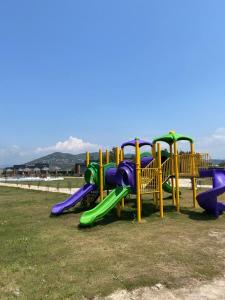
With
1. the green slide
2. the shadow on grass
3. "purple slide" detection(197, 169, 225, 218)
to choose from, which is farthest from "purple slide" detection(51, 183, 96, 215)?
"purple slide" detection(197, 169, 225, 218)

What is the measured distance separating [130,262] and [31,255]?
247 centimetres

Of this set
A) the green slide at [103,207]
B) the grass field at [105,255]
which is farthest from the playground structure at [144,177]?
the grass field at [105,255]

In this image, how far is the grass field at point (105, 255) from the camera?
20.2 feet

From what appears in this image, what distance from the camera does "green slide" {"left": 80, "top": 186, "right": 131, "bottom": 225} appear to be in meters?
11.5

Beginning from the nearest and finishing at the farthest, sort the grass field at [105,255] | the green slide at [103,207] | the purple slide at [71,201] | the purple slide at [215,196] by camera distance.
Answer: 1. the grass field at [105,255]
2. the green slide at [103,207]
3. the purple slide at [215,196]
4. the purple slide at [71,201]

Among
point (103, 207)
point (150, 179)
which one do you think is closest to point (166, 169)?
point (150, 179)

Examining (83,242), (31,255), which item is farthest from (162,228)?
(31,255)

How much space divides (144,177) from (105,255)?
5589mm

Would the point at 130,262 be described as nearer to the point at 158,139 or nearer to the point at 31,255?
the point at 31,255

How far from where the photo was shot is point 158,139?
50.6ft

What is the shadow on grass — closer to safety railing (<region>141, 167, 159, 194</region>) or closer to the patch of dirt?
safety railing (<region>141, 167, 159, 194</region>)

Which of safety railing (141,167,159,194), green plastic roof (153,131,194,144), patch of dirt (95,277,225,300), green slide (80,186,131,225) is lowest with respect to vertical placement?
patch of dirt (95,277,225,300)

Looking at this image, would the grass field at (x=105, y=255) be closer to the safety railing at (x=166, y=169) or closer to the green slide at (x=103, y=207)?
the green slide at (x=103, y=207)

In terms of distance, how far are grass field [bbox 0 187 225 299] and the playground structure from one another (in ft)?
1.88
